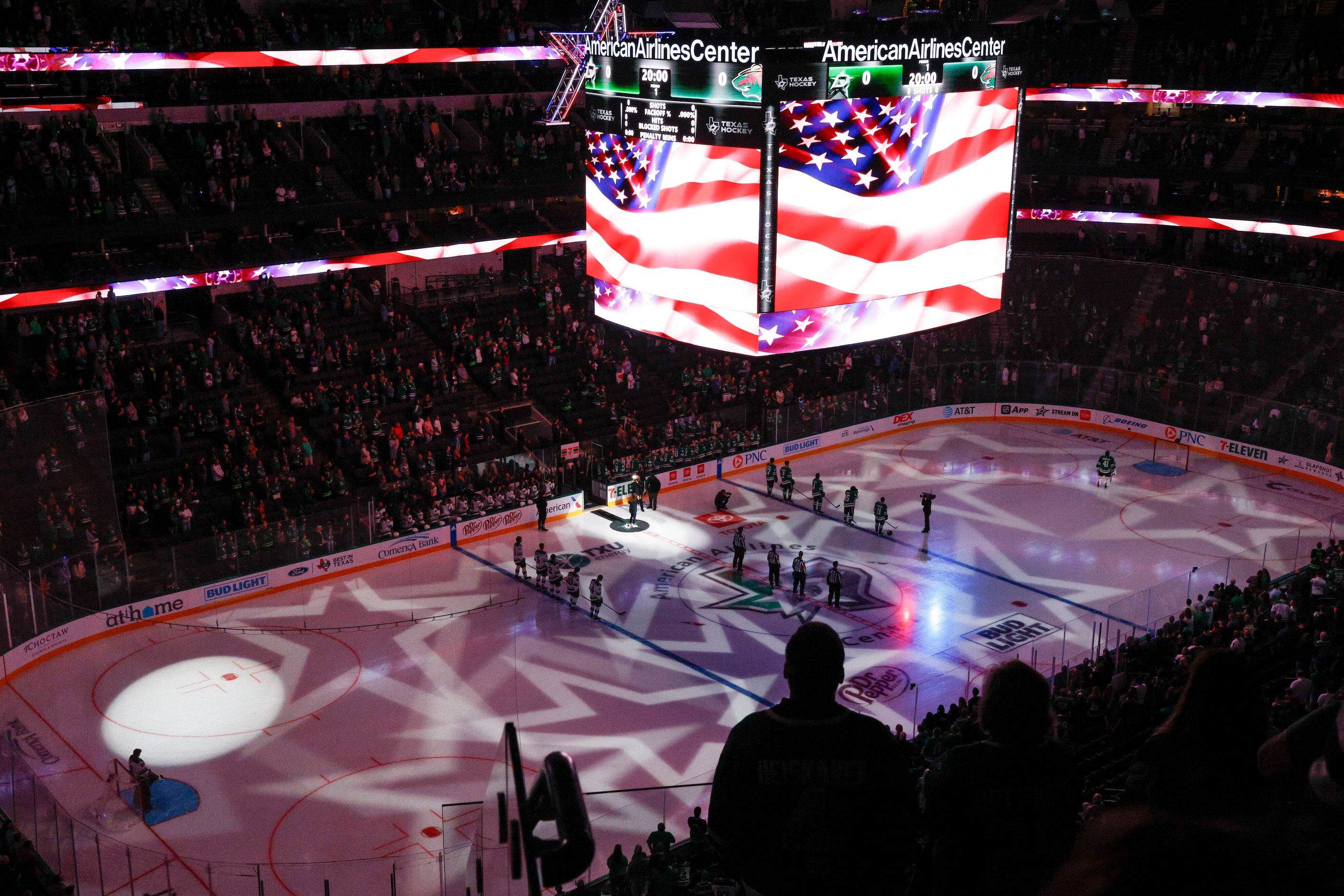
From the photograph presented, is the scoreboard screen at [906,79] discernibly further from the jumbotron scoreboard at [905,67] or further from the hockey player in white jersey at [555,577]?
the hockey player in white jersey at [555,577]

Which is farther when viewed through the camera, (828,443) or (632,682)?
(828,443)

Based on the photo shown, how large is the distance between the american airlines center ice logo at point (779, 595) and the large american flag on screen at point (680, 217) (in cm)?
733

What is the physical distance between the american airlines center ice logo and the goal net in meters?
13.6

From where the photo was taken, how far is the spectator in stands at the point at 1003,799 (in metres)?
4.42

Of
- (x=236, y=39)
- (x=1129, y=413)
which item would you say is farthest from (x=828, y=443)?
(x=236, y=39)

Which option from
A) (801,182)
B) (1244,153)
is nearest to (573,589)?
(801,182)

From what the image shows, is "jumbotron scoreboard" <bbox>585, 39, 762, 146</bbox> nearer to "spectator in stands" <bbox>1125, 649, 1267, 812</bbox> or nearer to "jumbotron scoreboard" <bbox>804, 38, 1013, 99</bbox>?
"jumbotron scoreboard" <bbox>804, 38, 1013, 99</bbox>

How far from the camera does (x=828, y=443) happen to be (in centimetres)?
4234

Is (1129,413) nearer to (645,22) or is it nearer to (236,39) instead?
(645,22)

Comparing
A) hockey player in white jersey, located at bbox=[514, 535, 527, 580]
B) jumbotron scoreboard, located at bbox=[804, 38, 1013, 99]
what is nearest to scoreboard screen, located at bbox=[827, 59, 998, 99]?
jumbotron scoreboard, located at bbox=[804, 38, 1013, 99]

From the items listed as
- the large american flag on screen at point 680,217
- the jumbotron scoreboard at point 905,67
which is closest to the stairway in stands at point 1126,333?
the jumbotron scoreboard at point 905,67

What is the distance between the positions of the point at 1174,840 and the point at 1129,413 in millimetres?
43738

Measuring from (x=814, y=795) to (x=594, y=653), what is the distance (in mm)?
23504

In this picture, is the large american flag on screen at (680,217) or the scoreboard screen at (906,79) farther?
the large american flag on screen at (680,217)
